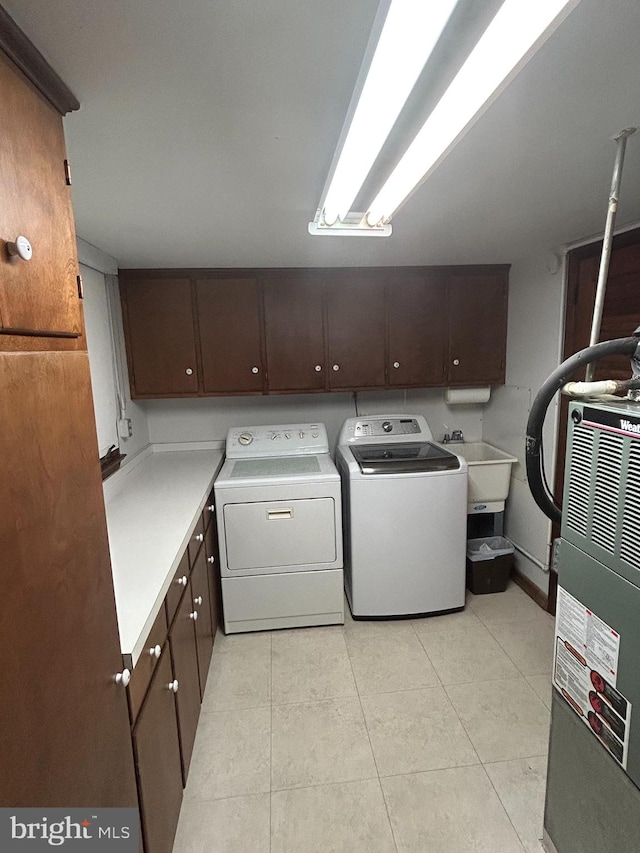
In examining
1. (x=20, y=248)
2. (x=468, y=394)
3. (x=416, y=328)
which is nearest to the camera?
(x=20, y=248)

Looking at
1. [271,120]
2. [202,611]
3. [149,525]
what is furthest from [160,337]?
[271,120]

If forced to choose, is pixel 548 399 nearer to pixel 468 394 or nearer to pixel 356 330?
pixel 356 330

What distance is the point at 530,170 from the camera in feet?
4.35

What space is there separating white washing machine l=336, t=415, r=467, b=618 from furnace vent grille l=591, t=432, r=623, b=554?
134 centimetres

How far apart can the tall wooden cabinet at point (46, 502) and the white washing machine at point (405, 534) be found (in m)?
1.61

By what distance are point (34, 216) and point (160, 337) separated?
1.99 meters

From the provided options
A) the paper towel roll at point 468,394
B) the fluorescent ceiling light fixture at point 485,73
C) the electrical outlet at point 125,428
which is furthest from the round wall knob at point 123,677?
the paper towel roll at point 468,394

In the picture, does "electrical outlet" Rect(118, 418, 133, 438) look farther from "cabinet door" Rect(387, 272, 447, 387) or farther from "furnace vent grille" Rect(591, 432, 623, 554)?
"furnace vent grille" Rect(591, 432, 623, 554)

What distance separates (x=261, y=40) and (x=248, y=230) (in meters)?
1.17

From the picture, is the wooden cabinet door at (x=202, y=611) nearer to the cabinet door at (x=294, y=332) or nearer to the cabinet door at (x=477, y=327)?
the cabinet door at (x=294, y=332)

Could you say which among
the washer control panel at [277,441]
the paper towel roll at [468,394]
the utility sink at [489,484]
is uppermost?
the paper towel roll at [468,394]

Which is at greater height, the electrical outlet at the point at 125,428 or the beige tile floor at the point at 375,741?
the electrical outlet at the point at 125,428

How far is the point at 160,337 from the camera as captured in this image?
2.65 m

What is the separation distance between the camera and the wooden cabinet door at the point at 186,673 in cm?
147
